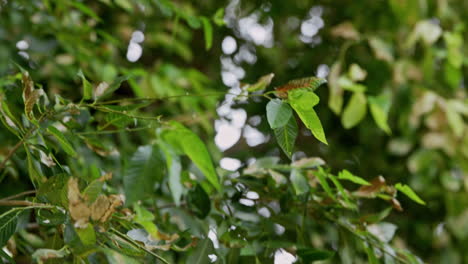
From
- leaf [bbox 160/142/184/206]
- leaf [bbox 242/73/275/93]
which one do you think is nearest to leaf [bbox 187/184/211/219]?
leaf [bbox 160/142/184/206]

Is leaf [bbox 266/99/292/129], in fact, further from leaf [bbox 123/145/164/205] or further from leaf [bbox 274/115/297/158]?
leaf [bbox 123/145/164/205]

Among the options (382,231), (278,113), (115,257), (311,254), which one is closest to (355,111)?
(382,231)

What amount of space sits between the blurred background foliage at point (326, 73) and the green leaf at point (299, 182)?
392 millimetres

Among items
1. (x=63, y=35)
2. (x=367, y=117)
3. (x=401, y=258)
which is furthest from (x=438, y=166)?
(x=63, y=35)

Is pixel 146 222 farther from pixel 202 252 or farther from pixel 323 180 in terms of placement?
pixel 323 180

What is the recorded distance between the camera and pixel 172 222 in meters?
0.81

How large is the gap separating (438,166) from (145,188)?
1149 mm

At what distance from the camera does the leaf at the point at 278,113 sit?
0.47m

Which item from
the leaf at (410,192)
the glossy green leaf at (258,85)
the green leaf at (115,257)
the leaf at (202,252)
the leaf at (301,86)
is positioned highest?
the leaf at (301,86)

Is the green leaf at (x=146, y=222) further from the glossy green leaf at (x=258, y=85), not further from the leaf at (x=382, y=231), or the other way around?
the leaf at (x=382, y=231)

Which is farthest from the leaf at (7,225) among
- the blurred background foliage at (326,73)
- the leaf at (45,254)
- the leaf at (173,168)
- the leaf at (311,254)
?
the blurred background foliage at (326,73)

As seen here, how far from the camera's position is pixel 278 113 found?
0.48 m

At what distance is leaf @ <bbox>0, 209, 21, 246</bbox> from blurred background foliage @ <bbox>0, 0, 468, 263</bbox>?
1.80ft

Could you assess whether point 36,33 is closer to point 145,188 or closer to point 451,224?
point 145,188
